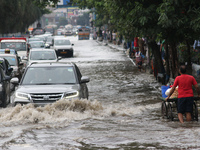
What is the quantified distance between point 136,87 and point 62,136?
32.4 ft

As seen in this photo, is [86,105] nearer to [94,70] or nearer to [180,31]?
[180,31]

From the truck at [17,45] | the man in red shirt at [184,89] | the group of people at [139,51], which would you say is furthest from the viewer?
the truck at [17,45]

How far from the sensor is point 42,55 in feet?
71.6

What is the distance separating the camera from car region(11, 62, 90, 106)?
32.9 ft

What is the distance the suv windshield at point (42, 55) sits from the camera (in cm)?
2158

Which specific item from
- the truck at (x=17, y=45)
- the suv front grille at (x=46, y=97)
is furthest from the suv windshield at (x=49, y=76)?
the truck at (x=17, y=45)

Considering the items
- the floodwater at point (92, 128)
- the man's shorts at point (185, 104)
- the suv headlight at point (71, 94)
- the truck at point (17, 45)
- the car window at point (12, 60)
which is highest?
the truck at point (17, 45)

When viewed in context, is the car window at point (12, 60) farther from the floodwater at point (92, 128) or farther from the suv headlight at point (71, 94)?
the suv headlight at point (71, 94)

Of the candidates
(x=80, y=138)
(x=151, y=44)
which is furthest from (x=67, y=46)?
(x=80, y=138)

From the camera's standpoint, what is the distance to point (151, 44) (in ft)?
62.5

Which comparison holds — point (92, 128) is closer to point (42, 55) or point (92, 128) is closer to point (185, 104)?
point (185, 104)

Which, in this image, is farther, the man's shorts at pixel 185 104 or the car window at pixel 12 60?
the car window at pixel 12 60

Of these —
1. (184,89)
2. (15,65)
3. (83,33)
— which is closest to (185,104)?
(184,89)

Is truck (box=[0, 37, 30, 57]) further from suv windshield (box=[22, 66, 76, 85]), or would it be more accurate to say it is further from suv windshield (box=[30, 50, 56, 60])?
suv windshield (box=[22, 66, 76, 85])
